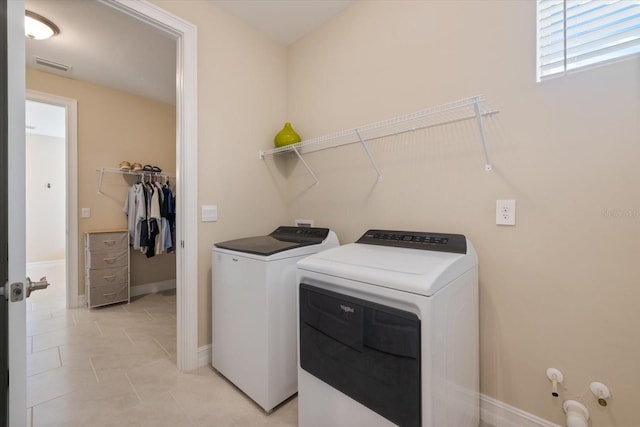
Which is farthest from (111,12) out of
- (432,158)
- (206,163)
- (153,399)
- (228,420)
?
(228,420)

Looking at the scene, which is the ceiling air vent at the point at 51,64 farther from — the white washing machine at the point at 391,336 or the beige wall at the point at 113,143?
the white washing machine at the point at 391,336

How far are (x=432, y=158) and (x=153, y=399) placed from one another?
2151 mm

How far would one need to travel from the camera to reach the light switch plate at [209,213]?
6.40ft

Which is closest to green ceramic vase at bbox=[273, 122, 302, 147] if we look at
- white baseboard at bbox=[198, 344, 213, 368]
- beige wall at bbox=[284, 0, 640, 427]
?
beige wall at bbox=[284, 0, 640, 427]

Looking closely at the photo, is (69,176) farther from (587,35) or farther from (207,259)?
(587,35)

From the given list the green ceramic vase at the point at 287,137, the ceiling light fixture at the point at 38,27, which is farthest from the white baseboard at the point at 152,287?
the green ceramic vase at the point at 287,137

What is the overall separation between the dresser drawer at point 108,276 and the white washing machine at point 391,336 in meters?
2.96

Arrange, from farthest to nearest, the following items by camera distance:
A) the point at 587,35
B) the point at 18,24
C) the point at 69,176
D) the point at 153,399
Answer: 1. the point at 69,176
2. the point at 153,399
3. the point at 587,35
4. the point at 18,24

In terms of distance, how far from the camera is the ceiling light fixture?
81.9 inches

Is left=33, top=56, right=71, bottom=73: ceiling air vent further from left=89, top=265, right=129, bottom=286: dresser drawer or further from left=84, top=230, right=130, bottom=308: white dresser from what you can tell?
left=89, top=265, right=129, bottom=286: dresser drawer

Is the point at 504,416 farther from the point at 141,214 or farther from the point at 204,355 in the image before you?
the point at 141,214

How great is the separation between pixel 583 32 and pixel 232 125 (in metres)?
2.04

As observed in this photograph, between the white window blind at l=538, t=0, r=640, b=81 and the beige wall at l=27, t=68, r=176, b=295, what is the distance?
13.7 ft

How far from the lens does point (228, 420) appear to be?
57.1 inches
